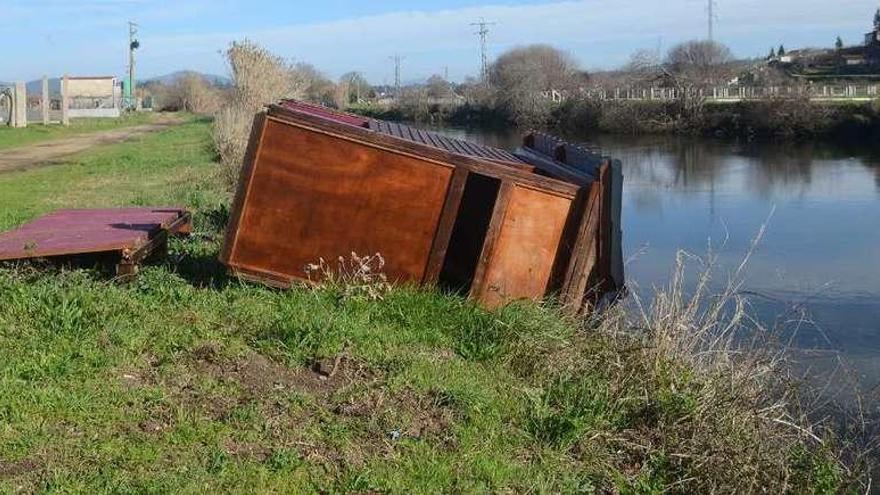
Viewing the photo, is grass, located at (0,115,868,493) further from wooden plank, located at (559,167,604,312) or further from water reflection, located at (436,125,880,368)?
water reflection, located at (436,125,880,368)

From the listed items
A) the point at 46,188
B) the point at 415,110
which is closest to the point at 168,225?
the point at 46,188

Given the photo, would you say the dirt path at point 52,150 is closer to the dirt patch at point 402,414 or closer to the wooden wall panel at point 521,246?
the wooden wall panel at point 521,246

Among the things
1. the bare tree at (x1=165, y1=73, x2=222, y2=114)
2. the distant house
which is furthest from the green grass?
the distant house

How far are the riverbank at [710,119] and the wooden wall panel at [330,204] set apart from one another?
39.2 metres

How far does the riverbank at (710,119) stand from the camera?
44.0 m

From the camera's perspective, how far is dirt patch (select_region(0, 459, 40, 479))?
14.1 feet

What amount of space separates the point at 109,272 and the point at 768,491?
504 cm

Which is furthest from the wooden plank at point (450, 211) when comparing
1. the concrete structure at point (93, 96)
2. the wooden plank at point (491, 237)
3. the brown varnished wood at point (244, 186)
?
the concrete structure at point (93, 96)

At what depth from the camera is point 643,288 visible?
1198 cm

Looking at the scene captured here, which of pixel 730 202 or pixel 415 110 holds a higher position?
pixel 415 110

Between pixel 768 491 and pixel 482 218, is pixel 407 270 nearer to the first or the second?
pixel 482 218

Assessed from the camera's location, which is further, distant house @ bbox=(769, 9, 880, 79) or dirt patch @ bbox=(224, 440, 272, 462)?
distant house @ bbox=(769, 9, 880, 79)

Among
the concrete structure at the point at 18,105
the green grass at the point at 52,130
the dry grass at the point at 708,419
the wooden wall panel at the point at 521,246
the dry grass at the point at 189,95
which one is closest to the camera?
the dry grass at the point at 708,419

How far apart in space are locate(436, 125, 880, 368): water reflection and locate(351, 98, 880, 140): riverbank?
21.7 feet
